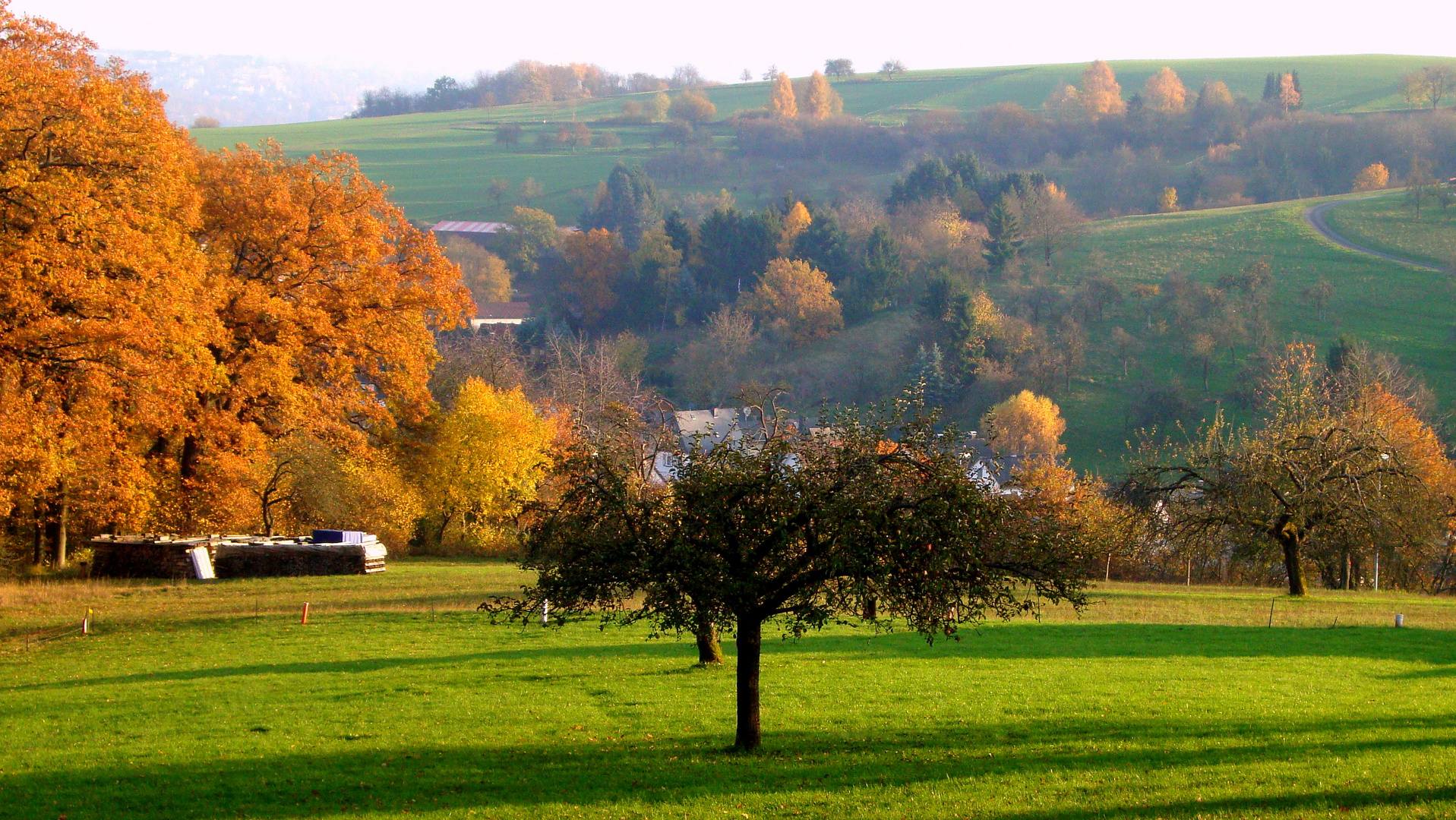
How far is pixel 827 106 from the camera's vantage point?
191 metres

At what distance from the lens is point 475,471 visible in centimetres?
4741

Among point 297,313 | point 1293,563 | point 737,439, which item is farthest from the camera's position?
point 297,313

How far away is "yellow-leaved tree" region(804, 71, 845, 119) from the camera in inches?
7456

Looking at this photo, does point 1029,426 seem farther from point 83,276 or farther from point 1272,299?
point 83,276

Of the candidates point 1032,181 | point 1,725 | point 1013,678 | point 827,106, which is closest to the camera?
point 1,725

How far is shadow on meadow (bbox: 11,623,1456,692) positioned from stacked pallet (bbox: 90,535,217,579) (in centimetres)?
1072

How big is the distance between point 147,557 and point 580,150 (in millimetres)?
152894

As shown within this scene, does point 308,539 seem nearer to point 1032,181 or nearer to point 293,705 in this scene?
point 293,705

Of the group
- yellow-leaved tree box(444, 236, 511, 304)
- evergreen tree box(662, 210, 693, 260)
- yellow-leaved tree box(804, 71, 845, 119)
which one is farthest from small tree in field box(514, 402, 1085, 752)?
yellow-leaved tree box(804, 71, 845, 119)

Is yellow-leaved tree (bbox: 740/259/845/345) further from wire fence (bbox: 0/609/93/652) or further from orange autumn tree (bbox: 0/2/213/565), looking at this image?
wire fence (bbox: 0/609/93/652)

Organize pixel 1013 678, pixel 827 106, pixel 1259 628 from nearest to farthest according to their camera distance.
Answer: pixel 1013 678
pixel 1259 628
pixel 827 106

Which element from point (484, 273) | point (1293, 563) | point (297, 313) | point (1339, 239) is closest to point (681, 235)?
point (484, 273)

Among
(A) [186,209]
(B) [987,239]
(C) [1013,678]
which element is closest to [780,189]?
(B) [987,239]

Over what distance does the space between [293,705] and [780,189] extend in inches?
5800
